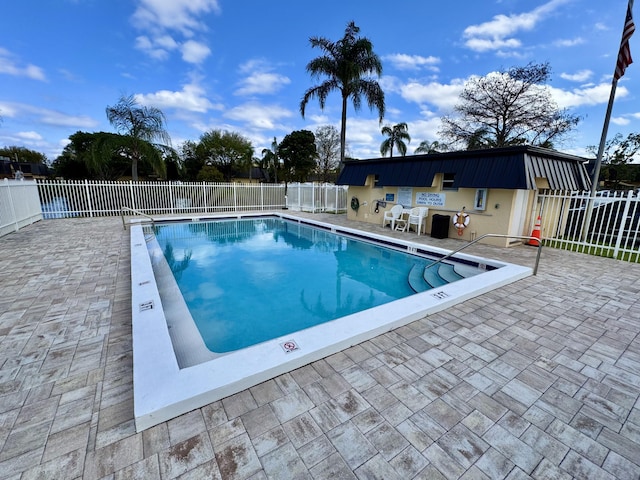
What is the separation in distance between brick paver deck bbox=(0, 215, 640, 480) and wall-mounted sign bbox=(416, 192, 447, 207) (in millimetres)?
5819

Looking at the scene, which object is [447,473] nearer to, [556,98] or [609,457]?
[609,457]

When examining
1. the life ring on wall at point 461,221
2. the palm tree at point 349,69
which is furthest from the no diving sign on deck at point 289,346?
the palm tree at point 349,69

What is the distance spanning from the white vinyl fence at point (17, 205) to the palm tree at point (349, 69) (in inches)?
473

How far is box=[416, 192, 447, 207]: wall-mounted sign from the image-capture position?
29.0 feet

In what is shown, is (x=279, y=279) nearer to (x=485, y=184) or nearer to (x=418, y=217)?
(x=418, y=217)

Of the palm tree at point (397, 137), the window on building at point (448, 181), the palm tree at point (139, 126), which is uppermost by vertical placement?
the palm tree at point (397, 137)

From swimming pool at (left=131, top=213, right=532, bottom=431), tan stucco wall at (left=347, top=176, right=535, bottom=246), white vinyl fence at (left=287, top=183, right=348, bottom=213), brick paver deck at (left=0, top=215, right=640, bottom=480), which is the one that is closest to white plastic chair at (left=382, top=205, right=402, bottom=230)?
tan stucco wall at (left=347, top=176, right=535, bottom=246)

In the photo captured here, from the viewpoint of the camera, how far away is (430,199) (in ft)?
29.9

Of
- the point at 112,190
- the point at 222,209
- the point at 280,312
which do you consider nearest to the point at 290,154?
the point at 222,209

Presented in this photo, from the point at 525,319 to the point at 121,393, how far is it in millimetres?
4087

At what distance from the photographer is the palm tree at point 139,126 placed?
15.5 m

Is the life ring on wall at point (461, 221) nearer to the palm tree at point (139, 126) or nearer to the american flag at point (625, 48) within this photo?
the american flag at point (625, 48)

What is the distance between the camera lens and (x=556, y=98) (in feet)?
52.9

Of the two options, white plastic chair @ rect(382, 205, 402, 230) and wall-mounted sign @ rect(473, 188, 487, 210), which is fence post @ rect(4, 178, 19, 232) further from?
wall-mounted sign @ rect(473, 188, 487, 210)
